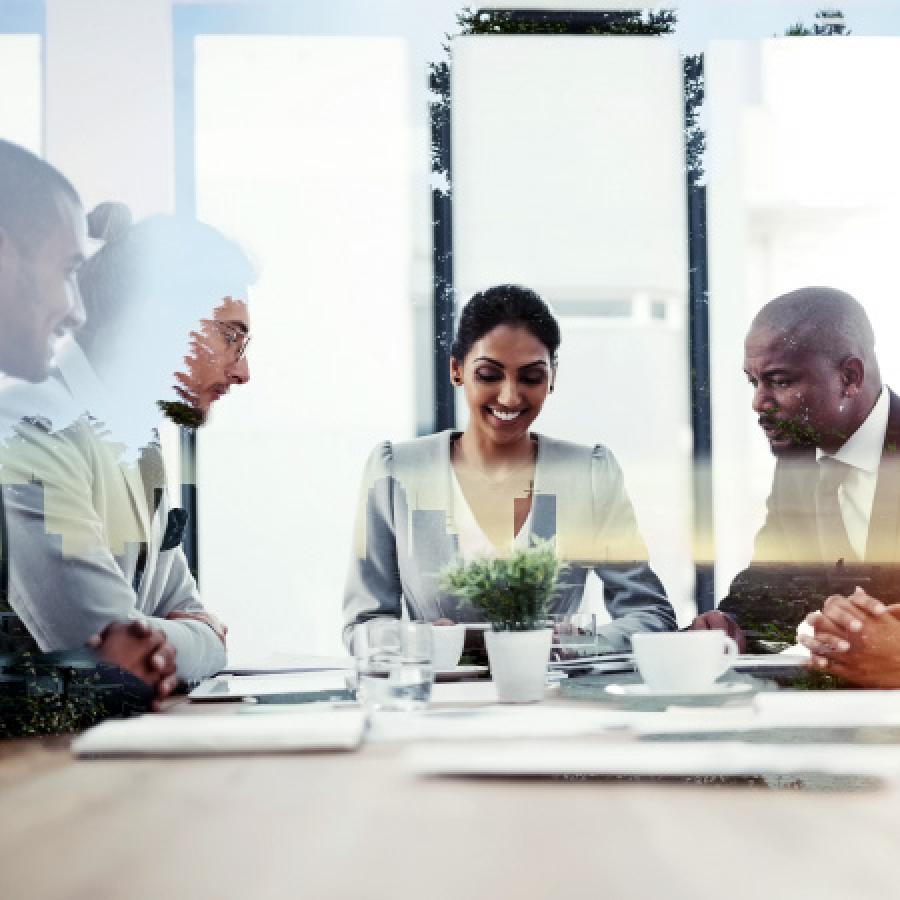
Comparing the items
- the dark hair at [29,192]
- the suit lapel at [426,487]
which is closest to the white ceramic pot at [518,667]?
the suit lapel at [426,487]

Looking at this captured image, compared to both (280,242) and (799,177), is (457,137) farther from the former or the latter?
(799,177)

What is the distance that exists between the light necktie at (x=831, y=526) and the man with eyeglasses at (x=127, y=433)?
4.48 feet

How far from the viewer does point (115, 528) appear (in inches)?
82.4

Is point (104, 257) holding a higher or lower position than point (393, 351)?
higher

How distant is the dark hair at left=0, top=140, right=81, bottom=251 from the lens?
7.64 ft

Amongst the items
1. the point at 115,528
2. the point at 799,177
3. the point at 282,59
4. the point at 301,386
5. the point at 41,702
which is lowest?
the point at 41,702

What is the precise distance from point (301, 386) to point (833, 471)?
1.26m

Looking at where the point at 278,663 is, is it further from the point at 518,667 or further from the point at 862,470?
the point at 862,470

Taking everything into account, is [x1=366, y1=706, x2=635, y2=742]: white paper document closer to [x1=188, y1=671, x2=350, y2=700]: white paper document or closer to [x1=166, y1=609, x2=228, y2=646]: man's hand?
[x1=188, y1=671, x2=350, y2=700]: white paper document

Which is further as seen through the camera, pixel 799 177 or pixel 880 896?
pixel 799 177

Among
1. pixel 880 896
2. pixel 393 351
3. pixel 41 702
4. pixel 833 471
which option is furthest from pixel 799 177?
pixel 880 896

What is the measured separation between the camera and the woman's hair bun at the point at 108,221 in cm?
248

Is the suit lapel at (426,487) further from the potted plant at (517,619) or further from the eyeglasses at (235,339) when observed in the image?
the potted plant at (517,619)

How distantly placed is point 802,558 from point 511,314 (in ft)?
2.92
